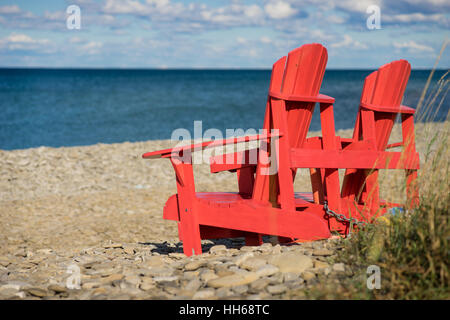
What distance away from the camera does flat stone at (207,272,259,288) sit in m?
2.80

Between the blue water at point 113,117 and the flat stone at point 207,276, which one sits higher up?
the blue water at point 113,117

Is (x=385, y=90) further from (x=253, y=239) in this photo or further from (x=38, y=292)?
(x=38, y=292)

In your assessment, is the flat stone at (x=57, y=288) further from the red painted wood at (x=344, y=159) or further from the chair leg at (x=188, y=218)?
the red painted wood at (x=344, y=159)

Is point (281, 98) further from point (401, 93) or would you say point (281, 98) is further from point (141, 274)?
point (141, 274)

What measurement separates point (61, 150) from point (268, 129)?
754cm

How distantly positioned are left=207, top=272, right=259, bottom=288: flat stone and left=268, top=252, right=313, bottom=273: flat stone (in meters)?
0.21

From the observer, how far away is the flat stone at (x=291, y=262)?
293cm

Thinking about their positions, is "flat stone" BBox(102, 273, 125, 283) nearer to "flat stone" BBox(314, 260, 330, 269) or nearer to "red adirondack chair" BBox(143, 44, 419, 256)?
"red adirondack chair" BBox(143, 44, 419, 256)

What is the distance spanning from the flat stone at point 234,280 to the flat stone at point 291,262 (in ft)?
0.68

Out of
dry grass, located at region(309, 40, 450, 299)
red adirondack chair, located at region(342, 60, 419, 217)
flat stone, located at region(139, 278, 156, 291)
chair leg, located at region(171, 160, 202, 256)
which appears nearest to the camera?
dry grass, located at region(309, 40, 450, 299)

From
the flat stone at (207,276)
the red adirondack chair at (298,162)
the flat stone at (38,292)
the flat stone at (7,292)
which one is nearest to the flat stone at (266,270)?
the flat stone at (207,276)

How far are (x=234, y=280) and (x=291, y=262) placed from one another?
416 mm

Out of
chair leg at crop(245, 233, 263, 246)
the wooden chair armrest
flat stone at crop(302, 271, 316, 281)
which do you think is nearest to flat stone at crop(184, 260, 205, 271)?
flat stone at crop(302, 271, 316, 281)

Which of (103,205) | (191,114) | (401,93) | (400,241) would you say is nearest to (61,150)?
(103,205)
